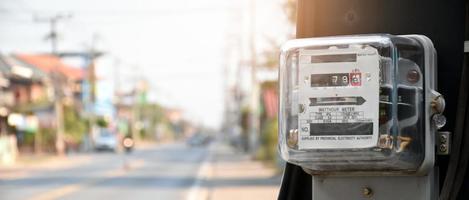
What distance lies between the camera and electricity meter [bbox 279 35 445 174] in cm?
257

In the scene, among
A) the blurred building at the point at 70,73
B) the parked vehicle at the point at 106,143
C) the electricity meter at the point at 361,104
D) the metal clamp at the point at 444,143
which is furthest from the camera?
the blurred building at the point at 70,73

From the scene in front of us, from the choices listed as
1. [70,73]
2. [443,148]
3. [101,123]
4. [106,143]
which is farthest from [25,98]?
[443,148]

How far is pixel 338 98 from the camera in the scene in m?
2.62

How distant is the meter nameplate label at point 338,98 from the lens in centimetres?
257

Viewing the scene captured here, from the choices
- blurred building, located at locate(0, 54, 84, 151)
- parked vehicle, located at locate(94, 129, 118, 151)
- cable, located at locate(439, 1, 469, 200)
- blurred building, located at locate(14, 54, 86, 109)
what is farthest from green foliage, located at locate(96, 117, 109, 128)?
cable, located at locate(439, 1, 469, 200)

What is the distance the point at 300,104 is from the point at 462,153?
0.53 metres

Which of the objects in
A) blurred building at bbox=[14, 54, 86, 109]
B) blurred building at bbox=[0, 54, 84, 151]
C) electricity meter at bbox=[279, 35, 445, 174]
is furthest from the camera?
blurred building at bbox=[14, 54, 86, 109]

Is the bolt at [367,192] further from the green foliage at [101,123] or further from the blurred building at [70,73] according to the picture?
the blurred building at [70,73]

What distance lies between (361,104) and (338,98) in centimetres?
8

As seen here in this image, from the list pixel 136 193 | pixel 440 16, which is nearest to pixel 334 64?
pixel 440 16

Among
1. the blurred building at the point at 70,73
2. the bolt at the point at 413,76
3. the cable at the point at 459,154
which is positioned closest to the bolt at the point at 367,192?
the cable at the point at 459,154

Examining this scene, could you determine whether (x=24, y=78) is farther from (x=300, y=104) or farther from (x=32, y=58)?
(x=300, y=104)

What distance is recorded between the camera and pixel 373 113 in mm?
2568

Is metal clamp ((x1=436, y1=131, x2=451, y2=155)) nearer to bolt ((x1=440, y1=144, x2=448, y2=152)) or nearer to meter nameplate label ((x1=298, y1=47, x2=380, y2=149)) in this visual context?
bolt ((x1=440, y1=144, x2=448, y2=152))
